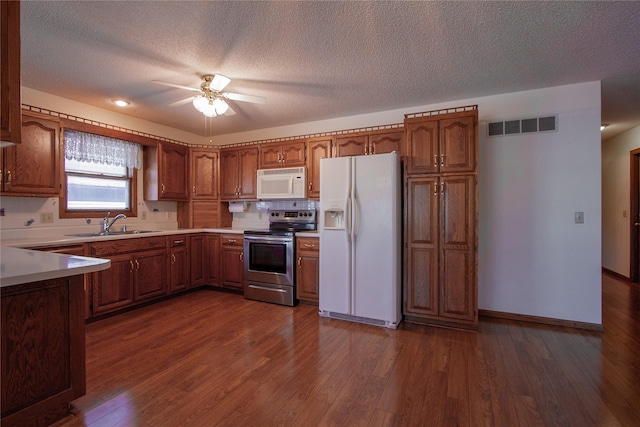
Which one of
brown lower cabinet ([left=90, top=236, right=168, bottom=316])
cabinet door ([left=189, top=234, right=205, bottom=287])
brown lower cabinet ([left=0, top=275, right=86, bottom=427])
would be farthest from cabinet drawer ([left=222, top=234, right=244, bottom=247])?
brown lower cabinet ([left=0, top=275, right=86, bottom=427])

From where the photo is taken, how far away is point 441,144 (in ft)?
9.55

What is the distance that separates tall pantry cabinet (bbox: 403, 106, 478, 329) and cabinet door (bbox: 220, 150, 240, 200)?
2588mm

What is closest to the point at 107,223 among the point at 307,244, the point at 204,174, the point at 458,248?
the point at 204,174

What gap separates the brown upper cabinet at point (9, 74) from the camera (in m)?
1.28

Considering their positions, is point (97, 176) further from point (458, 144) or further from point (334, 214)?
point (458, 144)

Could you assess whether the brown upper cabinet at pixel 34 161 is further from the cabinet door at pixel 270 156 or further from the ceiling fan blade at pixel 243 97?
the cabinet door at pixel 270 156

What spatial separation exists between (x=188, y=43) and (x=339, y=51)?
1.13 metres

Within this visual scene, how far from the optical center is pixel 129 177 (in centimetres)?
402

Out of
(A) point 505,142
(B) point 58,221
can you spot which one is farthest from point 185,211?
(A) point 505,142

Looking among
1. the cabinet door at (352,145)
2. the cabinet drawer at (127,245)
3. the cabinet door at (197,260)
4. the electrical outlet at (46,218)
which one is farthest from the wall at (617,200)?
the electrical outlet at (46,218)

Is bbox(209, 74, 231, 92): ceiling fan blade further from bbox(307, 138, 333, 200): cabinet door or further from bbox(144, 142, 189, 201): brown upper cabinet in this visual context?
bbox(144, 142, 189, 201): brown upper cabinet

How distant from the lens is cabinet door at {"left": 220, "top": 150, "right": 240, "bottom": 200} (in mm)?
4486

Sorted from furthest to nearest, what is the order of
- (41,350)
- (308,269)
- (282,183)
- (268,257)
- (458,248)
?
(282,183) → (268,257) → (308,269) → (458,248) → (41,350)

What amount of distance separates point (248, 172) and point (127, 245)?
1.81m
